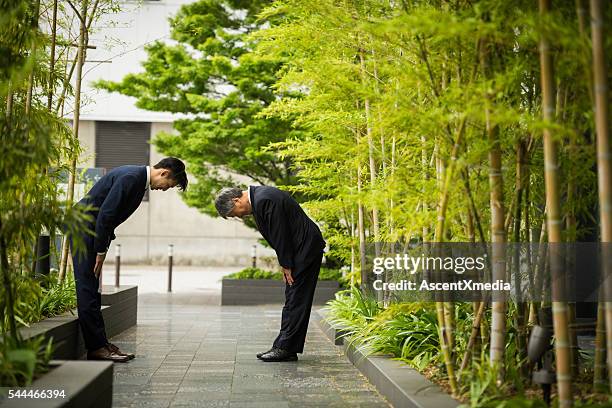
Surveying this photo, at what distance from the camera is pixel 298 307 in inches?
221

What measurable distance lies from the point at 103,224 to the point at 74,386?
2215mm

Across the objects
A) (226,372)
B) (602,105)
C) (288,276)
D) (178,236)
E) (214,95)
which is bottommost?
(226,372)

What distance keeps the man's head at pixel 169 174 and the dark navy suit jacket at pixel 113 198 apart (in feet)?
0.30

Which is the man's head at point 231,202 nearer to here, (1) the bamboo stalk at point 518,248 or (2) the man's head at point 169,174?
(2) the man's head at point 169,174

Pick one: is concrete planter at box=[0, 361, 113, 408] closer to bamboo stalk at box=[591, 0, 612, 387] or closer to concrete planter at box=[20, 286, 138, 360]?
concrete planter at box=[20, 286, 138, 360]

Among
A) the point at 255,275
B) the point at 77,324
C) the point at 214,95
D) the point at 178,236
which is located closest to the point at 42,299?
the point at 77,324

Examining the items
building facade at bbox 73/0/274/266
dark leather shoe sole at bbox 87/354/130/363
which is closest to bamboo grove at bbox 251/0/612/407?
dark leather shoe sole at bbox 87/354/130/363

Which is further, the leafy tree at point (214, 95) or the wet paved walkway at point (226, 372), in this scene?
the leafy tree at point (214, 95)

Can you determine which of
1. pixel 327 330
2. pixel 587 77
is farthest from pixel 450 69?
pixel 327 330

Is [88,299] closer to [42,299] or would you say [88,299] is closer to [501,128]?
[42,299]

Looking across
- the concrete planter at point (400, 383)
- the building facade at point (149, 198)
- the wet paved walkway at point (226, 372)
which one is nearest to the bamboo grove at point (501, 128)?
the concrete planter at point (400, 383)

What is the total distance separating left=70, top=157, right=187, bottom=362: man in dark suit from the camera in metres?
5.11

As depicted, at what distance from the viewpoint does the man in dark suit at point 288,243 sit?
18.0ft

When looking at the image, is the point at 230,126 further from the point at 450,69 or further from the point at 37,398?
the point at 37,398
